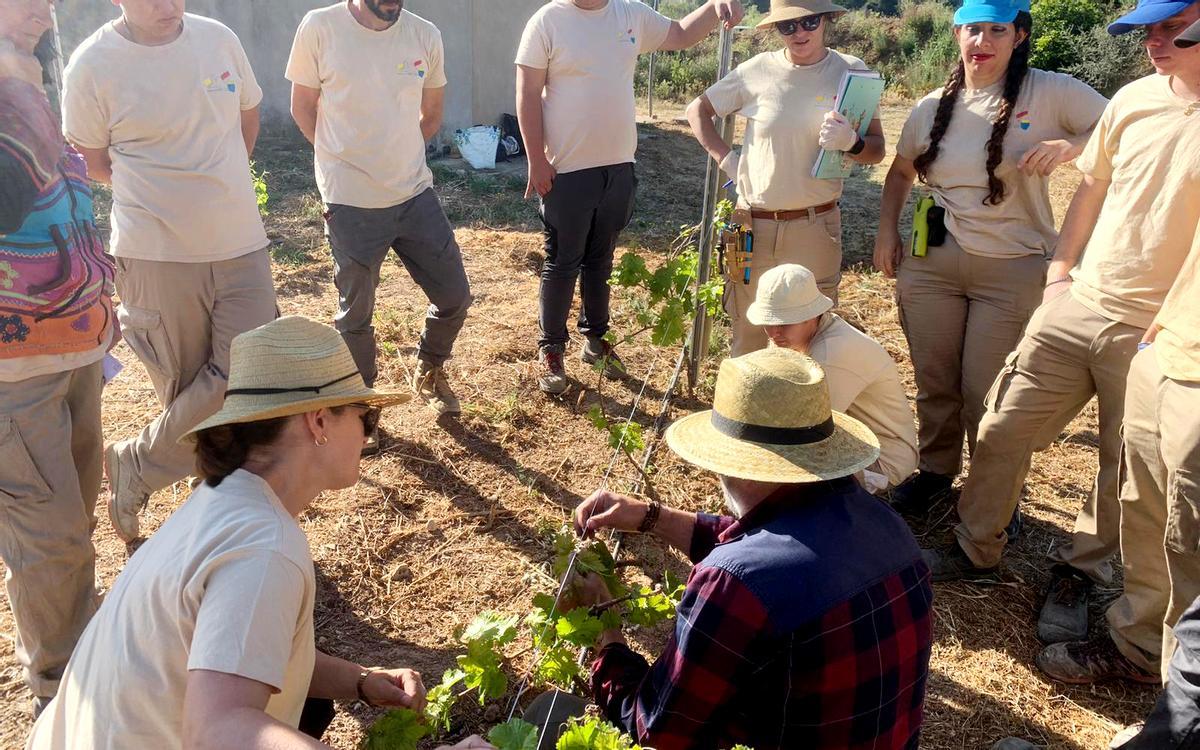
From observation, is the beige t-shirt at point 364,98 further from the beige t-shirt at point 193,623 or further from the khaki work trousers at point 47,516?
the beige t-shirt at point 193,623

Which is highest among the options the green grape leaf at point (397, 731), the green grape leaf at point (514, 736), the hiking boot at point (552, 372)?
the green grape leaf at point (514, 736)

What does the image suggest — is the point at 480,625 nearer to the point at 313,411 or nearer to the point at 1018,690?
the point at 313,411

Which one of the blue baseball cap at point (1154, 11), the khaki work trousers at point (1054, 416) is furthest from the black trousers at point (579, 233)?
the blue baseball cap at point (1154, 11)

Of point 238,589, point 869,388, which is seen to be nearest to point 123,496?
point 238,589

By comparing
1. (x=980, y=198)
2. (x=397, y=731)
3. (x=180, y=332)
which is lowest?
(x=397, y=731)

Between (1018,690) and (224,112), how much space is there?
3.54 metres

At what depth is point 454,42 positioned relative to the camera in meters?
10.6

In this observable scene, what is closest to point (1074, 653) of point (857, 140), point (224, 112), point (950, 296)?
point (950, 296)

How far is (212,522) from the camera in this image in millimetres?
1646

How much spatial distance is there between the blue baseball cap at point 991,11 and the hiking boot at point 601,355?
8.13ft

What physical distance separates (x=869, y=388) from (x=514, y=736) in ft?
6.16

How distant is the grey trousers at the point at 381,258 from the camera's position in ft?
13.7

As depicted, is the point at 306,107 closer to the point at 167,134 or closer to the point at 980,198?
the point at 167,134

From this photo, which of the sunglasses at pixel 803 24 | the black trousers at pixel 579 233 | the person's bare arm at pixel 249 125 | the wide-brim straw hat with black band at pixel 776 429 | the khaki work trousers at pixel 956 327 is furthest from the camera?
the black trousers at pixel 579 233
